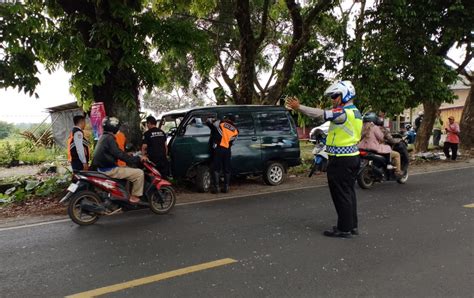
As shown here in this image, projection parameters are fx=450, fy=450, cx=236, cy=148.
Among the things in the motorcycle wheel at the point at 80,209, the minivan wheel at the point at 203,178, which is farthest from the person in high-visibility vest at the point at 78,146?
the minivan wheel at the point at 203,178

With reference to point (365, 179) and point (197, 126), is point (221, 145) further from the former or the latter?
point (365, 179)

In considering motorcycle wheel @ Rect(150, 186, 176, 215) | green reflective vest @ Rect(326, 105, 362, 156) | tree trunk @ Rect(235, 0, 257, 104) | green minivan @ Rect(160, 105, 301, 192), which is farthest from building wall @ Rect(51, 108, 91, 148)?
green reflective vest @ Rect(326, 105, 362, 156)

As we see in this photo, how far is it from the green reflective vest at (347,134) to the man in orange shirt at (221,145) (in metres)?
3.83

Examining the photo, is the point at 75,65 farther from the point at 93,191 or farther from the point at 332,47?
the point at 332,47

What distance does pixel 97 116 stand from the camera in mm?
9477

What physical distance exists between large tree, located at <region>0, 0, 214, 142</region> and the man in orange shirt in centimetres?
161

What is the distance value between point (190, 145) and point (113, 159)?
106 inches

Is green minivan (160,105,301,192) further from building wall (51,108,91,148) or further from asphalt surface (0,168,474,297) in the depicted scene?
building wall (51,108,91,148)

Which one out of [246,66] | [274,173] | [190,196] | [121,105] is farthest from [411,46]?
[121,105]

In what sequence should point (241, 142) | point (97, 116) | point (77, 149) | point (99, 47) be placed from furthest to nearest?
point (241, 142) → point (97, 116) → point (99, 47) → point (77, 149)

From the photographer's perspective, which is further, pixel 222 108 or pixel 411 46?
pixel 411 46

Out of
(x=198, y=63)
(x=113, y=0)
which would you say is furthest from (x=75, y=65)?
(x=198, y=63)

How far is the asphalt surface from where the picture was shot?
4215 millimetres

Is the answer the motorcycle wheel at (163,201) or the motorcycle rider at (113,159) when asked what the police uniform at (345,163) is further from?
the motorcycle rider at (113,159)
